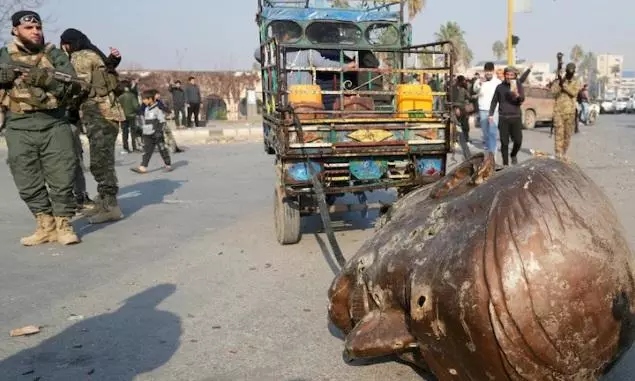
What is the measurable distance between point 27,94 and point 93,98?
1324 millimetres

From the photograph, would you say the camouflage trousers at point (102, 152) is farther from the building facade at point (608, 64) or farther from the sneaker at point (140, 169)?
the building facade at point (608, 64)

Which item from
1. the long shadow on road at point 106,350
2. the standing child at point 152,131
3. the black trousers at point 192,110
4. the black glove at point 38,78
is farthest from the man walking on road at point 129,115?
the long shadow on road at point 106,350

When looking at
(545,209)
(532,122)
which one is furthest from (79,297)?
(532,122)

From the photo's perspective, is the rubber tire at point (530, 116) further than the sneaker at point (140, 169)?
Yes

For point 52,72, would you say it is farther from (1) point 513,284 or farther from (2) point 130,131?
(2) point 130,131

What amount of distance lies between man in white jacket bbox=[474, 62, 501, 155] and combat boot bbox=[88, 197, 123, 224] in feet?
21.7

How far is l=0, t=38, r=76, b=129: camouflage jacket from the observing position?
18.9ft

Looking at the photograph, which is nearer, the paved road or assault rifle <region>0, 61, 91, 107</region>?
the paved road

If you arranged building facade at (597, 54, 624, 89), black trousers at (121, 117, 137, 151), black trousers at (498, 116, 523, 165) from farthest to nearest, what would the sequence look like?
building facade at (597, 54, 624, 89) < black trousers at (121, 117, 137, 151) < black trousers at (498, 116, 523, 165)

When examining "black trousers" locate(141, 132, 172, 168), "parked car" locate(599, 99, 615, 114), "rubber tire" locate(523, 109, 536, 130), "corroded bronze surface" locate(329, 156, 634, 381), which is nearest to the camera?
"corroded bronze surface" locate(329, 156, 634, 381)

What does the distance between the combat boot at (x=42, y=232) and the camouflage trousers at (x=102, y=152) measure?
1.15 meters

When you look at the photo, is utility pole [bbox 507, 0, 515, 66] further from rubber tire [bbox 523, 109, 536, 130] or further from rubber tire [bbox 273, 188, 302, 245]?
rubber tire [bbox 273, 188, 302, 245]

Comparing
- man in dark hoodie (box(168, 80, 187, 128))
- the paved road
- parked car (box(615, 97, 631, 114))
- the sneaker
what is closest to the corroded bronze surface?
the paved road

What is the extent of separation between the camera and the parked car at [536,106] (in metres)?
22.5
